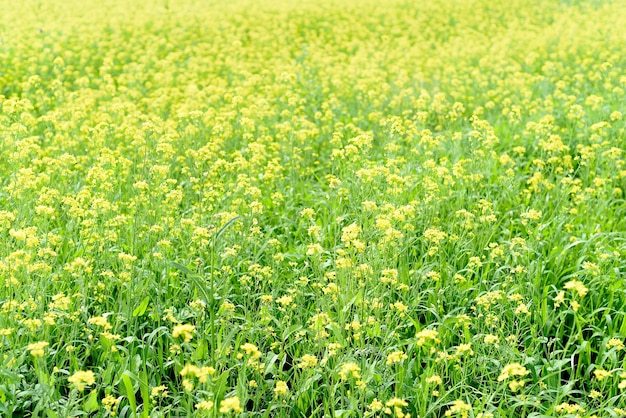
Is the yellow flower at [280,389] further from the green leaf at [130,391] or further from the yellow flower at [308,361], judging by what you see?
the green leaf at [130,391]

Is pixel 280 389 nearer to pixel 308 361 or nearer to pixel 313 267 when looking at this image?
pixel 308 361

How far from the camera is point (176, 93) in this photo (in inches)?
336

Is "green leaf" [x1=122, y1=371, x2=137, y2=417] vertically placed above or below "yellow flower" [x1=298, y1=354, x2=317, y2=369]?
below

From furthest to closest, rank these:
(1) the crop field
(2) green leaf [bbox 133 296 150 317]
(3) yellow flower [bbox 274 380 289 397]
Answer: (2) green leaf [bbox 133 296 150 317] → (1) the crop field → (3) yellow flower [bbox 274 380 289 397]

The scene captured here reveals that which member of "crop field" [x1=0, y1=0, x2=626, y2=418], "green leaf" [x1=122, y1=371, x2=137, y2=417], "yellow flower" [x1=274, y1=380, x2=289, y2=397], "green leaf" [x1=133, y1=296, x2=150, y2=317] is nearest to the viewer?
"yellow flower" [x1=274, y1=380, x2=289, y2=397]

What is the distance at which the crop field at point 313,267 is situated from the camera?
3736 millimetres

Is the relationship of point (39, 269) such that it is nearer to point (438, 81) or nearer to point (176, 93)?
point (176, 93)

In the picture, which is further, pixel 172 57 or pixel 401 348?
pixel 172 57

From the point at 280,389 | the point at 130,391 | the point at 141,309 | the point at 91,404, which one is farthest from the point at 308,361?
the point at 141,309

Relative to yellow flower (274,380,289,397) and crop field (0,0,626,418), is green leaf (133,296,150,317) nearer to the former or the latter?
crop field (0,0,626,418)

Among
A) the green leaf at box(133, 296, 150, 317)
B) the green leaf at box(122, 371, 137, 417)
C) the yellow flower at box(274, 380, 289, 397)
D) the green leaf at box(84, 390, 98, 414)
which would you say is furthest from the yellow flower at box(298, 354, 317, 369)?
the green leaf at box(133, 296, 150, 317)

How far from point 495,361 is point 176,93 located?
5.79 metres

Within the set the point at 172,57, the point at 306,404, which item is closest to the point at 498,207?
the point at 306,404

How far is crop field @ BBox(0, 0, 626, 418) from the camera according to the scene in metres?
3.74
